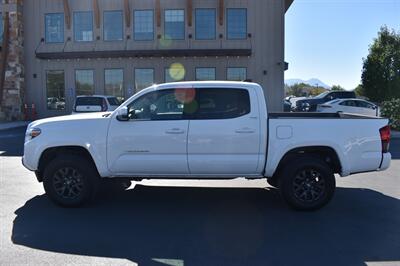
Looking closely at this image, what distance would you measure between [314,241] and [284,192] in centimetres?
138

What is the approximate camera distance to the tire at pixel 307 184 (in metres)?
6.70

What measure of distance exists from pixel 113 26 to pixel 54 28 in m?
4.04

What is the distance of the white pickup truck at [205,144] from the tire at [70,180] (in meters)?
0.02

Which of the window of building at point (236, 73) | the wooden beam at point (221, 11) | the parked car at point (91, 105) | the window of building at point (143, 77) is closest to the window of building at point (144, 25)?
the window of building at point (143, 77)

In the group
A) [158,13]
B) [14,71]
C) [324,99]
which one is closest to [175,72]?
[158,13]

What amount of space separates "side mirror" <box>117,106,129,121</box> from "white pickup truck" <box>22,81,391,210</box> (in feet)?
0.05

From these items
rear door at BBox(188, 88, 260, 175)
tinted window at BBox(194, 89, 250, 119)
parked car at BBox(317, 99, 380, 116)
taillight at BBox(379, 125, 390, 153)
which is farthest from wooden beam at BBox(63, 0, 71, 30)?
taillight at BBox(379, 125, 390, 153)

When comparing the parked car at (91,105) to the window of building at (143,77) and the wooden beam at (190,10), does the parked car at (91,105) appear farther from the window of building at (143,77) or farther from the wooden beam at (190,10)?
the wooden beam at (190,10)

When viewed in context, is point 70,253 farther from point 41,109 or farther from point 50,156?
point 41,109

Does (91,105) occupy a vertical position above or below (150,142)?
above

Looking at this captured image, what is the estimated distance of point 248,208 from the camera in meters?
6.95

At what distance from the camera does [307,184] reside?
6.77m

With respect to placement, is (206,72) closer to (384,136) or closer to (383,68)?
(383,68)

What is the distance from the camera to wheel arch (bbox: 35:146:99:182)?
274 inches
